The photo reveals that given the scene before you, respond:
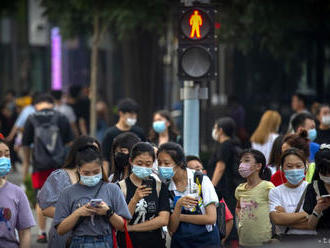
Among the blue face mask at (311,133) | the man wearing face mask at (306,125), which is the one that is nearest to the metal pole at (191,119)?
the man wearing face mask at (306,125)

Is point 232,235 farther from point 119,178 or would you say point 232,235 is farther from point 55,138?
point 55,138

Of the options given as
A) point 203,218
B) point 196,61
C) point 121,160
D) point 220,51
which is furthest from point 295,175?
point 220,51

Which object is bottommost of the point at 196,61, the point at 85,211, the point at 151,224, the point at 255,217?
the point at 255,217

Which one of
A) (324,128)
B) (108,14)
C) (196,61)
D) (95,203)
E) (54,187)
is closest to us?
(95,203)

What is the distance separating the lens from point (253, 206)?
766 cm

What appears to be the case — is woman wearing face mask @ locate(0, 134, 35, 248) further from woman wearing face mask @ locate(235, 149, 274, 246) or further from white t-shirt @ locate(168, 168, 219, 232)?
woman wearing face mask @ locate(235, 149, 274, 246)

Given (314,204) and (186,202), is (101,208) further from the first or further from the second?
(314,204)

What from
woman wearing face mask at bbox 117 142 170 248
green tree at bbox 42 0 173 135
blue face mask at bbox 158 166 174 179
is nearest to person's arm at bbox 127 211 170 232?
woman wearing face mask at bbox 117 142 170 248

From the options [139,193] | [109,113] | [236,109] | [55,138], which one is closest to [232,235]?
[139,193]

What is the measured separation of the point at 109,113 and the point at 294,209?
14.5 metres

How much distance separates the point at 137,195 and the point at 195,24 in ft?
11.0

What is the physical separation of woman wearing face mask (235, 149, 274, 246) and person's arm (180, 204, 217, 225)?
71 centimetres

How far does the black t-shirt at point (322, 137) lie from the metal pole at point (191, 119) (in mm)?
1669

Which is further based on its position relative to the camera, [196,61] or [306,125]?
[306,125]
